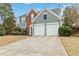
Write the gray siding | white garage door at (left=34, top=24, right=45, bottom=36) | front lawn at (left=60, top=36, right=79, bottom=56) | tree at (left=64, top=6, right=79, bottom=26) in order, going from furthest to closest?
white garage door at (left=34, top=24, right=45, bottom=36) < the gray siding < tree at (left=64, top=6, right=79, bottom=26) < front lawn at (left=60, top=36, right=79, bottom=56)

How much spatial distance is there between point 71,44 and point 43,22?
66 cm

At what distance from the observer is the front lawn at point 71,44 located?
167 inches

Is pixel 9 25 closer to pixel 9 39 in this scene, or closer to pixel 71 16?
pixel 9 39

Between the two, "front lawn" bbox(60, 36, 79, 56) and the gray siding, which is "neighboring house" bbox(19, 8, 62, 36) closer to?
the gray siding

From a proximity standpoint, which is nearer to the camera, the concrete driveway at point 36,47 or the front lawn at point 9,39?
the concrete driveway at point 36,47

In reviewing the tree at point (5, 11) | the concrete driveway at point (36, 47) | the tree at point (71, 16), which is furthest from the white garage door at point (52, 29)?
the tree at point (5, 11)

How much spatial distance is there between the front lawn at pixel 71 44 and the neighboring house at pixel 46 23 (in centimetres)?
24

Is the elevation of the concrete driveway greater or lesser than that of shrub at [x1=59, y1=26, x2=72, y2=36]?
lesser

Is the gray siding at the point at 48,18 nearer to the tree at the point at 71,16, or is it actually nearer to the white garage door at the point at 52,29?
the white garage door at the point at 52,29

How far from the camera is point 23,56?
13.9 feet

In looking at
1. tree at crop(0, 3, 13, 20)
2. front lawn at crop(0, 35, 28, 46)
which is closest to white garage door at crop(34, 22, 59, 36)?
front lawn at crop(0, 35, 28, 46)

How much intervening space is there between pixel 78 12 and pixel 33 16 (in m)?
0.82

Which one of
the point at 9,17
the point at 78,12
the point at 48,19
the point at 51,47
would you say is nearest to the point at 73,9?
the point at 78,12

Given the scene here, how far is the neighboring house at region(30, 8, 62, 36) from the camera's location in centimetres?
447
